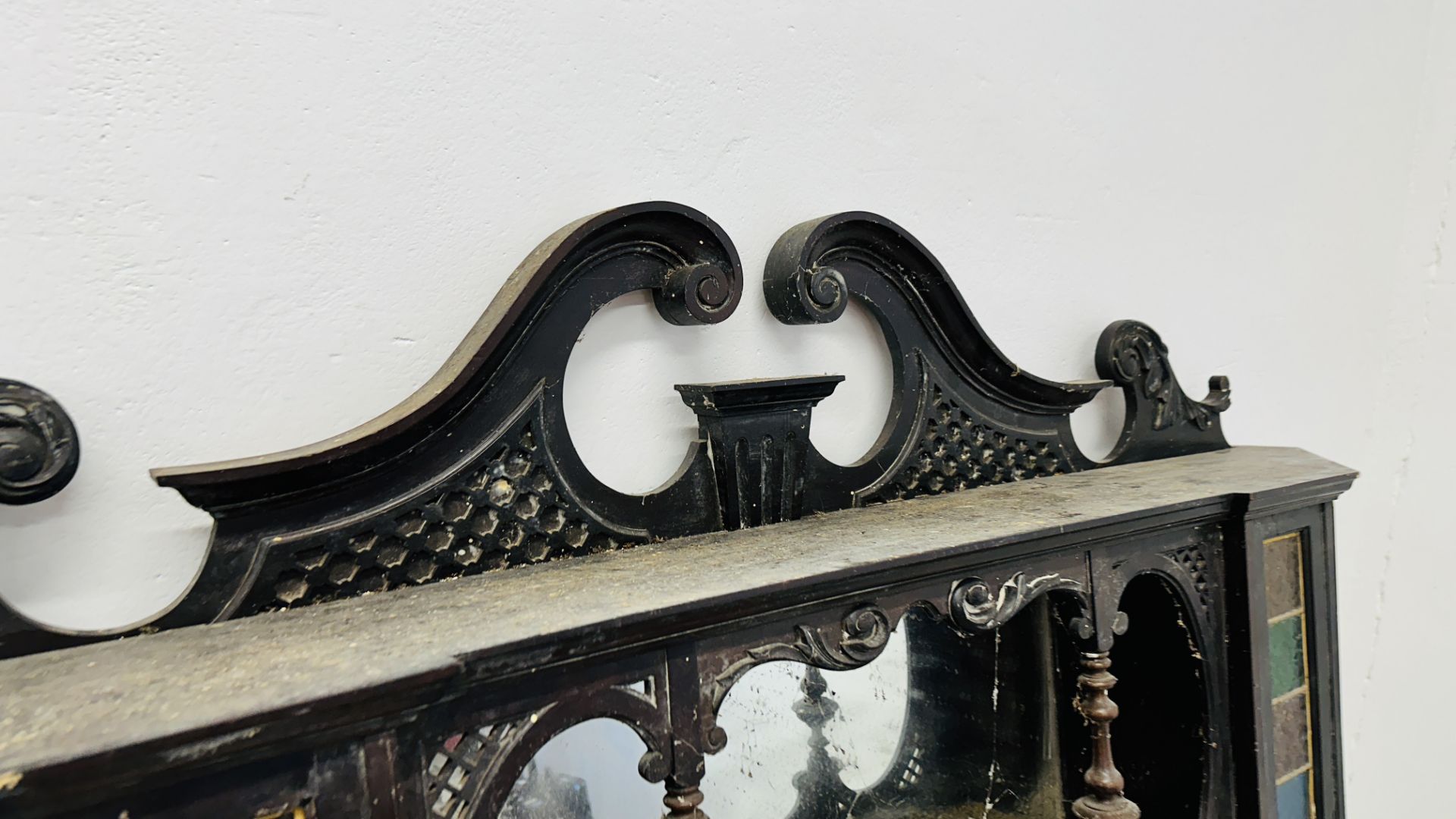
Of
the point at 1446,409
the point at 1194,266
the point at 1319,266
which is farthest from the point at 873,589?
the point at 1446,409

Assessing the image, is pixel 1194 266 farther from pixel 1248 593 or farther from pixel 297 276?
pixel 297 276

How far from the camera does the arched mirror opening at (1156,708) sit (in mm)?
1274

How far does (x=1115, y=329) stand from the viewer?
1.52 metres

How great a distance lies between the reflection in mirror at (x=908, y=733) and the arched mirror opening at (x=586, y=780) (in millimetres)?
113

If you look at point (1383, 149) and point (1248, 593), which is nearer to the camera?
point (1248, 593)

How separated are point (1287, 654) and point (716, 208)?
1.03 metres

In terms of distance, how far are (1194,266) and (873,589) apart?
1140 millimetres

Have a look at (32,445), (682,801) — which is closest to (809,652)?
(682,801)

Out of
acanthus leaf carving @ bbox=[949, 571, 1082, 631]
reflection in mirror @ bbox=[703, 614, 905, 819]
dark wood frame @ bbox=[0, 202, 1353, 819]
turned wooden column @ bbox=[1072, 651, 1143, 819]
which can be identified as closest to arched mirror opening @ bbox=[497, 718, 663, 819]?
reflection in mirror @ bbox=[703, 614, 905, 819]

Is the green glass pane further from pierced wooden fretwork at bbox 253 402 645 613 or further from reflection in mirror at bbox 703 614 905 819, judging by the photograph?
pierced wooden fretwork at bbox 253 402 645 613

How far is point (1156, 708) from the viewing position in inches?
52.8

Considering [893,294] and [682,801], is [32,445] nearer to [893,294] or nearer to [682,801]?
[682,801]

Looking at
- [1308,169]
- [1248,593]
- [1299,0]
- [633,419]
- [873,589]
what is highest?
[1299,0]

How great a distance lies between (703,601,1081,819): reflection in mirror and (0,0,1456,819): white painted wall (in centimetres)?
35
